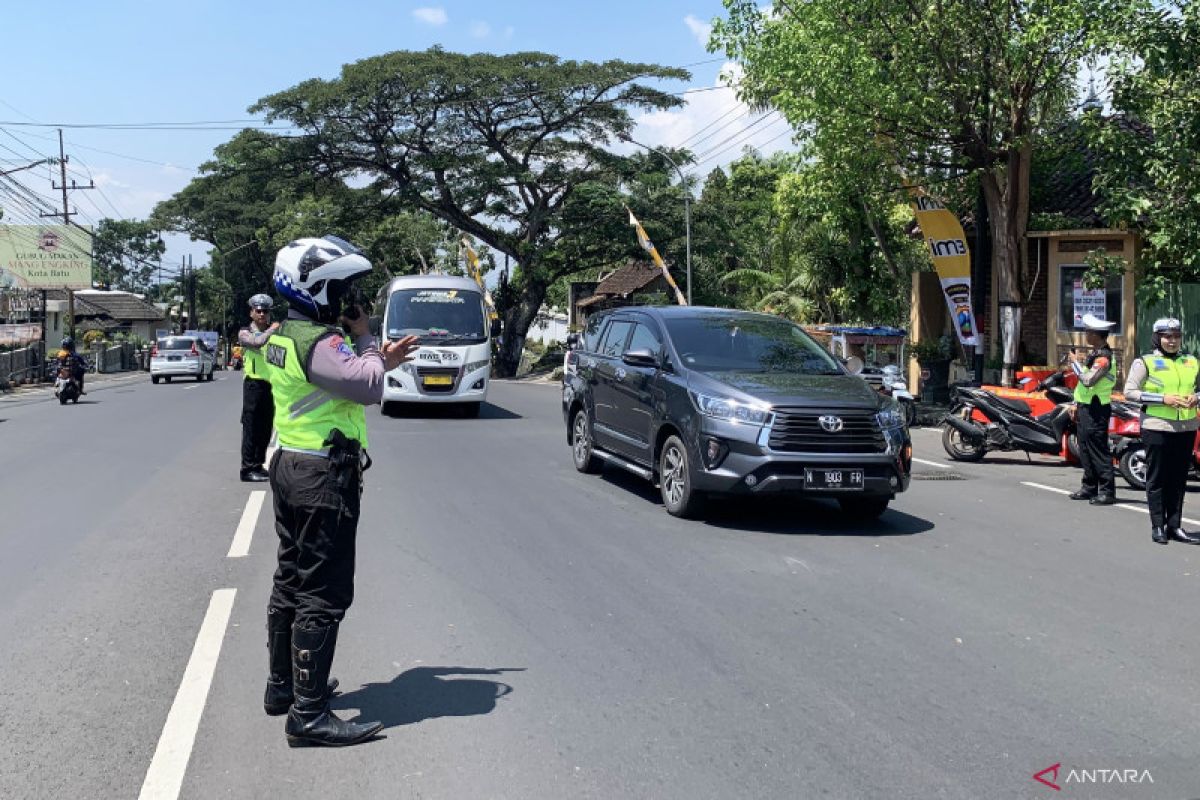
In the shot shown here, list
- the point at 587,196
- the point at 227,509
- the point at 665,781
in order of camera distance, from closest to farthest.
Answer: the point at 665,781 < the point at 227,509 < the point at 587,196

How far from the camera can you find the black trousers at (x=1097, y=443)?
10719mm

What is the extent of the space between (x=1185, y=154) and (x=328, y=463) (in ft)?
43.1

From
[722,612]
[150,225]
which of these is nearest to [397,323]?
[722,612]

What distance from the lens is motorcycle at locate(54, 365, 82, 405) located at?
2594cm

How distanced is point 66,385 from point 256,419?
17100 mm

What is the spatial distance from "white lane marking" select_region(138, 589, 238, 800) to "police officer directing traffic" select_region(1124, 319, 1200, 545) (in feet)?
22.6

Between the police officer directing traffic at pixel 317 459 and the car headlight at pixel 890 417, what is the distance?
527 cm

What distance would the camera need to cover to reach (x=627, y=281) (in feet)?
208

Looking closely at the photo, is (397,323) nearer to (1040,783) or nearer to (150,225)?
(1040,783)

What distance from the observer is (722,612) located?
6.29 meters

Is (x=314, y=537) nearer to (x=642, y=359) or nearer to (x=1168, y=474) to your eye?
(x=642, y=359)

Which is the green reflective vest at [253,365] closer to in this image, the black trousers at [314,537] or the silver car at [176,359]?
the black trousers at [314,537]

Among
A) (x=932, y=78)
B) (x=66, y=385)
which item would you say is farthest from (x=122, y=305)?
(x=932, y=78)

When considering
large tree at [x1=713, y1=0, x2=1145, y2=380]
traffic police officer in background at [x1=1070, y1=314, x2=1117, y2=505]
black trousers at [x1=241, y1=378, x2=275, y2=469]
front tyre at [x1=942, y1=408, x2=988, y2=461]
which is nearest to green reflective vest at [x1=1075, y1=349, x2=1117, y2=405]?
traffic police officer in background at [x1=1070, y1=314, x2=1117, y2=505]
